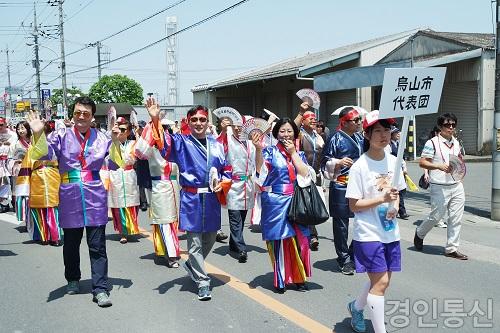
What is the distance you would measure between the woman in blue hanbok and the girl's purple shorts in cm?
136

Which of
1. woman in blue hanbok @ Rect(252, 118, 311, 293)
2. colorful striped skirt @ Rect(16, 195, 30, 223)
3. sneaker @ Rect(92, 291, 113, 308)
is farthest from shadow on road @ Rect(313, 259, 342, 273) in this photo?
colorful striped skirt @ Rect(16, 195, 30, 223)

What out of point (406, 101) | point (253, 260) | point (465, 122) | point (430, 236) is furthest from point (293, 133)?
point (465, 122)

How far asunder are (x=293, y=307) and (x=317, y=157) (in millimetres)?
2603

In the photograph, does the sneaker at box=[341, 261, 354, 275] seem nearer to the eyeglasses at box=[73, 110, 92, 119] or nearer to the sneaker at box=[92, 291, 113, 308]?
the sneaker at box=[92, 291, 113, 308]

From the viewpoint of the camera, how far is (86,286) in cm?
575

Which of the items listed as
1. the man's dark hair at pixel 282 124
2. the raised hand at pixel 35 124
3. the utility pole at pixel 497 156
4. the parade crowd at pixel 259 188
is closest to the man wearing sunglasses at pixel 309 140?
the parade crowd at pixel 259 188

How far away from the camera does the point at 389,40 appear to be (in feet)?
79.1

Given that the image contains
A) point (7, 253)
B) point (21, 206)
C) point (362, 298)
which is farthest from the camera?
point (21, 206)

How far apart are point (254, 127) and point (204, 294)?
177cm

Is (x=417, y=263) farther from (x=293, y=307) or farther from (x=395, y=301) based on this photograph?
(x=293, y=307)

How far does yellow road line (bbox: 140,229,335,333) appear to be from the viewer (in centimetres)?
445

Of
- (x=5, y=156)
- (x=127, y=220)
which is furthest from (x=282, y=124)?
(x=5, y=156)

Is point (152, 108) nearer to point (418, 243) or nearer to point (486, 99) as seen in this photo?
point (418, 243)

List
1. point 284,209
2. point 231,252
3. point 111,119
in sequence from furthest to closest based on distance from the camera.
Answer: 1. point 231,252
2. point 111,119
3. point 284,209
